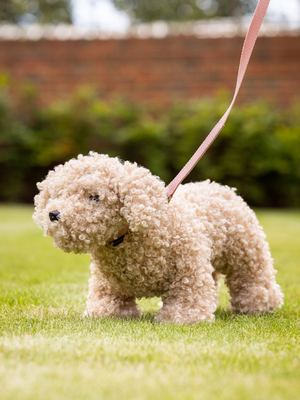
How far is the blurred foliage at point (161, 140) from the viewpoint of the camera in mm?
12094

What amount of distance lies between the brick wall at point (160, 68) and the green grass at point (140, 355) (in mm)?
10554

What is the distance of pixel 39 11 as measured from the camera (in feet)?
68.6

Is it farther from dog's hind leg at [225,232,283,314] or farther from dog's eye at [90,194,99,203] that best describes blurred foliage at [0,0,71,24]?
dog's eye at [90,194,99,203]

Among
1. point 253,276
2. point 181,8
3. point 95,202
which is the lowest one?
point 253,276

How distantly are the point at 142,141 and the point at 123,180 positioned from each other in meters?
10.2

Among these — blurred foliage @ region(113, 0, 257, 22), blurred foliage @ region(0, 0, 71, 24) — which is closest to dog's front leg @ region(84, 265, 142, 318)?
blurred foliage @ region(0, 0, 71, 24)

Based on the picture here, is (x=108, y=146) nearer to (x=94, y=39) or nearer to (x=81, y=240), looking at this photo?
(x=94, y=39)

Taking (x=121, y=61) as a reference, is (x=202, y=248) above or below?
below

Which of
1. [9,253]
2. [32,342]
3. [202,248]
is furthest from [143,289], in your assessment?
[9,253]

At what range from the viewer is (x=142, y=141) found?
40.8 feet

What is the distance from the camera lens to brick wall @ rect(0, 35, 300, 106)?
42.9 ft

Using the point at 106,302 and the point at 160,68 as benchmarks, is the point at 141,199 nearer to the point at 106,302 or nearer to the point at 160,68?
the point at 106,302

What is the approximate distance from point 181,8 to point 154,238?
2074 cm

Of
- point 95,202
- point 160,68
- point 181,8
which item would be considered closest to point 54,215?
point 95,202
